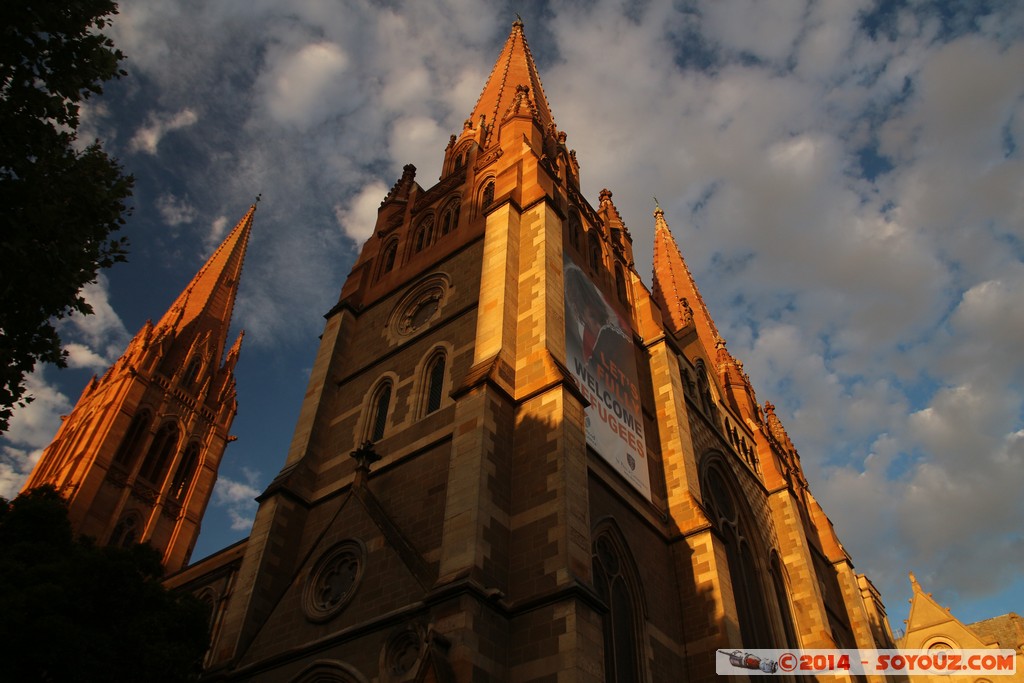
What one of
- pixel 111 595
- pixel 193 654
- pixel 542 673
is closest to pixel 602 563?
pixel 542 673

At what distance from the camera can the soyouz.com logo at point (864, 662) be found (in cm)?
1464

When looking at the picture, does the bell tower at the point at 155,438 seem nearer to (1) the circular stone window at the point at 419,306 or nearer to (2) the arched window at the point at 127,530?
(2) the arched window at the point at 127,530

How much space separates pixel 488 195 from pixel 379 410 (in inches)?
290

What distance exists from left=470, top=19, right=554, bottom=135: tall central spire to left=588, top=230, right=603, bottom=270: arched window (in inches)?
278

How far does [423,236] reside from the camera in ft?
69.7

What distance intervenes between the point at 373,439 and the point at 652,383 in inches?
302

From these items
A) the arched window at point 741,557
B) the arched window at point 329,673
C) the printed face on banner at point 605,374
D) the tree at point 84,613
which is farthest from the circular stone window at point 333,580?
the arched window at point 741,557

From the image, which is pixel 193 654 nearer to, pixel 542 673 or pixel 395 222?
pixel 542 673

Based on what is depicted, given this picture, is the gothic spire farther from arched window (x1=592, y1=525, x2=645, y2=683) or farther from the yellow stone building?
arched window (x1=592, y1=525, x2=645, y2=683)

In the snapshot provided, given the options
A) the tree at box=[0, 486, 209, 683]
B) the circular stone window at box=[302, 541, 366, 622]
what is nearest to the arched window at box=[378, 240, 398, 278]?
the tree at box=[0, 486, 209, 683]

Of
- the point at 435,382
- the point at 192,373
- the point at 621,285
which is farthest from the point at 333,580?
the point at 192,373

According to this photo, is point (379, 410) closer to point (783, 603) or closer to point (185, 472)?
point (783, 603)

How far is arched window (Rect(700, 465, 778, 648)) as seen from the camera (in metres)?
17.8

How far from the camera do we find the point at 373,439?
1570 centimetres
